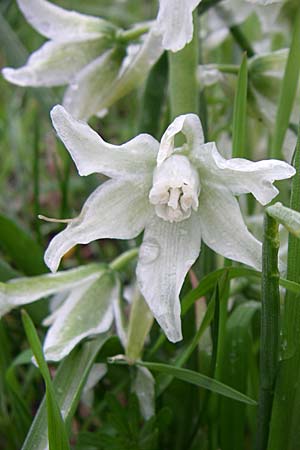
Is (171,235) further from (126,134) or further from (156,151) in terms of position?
(126,134)

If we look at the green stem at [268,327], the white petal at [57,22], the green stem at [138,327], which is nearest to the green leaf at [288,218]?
the green stem at [268,327]

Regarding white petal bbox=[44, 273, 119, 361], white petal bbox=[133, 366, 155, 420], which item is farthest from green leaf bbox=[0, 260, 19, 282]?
white petal bbox=[133, 366, 155, 420]

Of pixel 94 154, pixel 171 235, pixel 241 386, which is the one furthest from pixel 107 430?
pixel 94 154

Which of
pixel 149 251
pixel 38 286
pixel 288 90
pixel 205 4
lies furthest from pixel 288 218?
pixel 205 4

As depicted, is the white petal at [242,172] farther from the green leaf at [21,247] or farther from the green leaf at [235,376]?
the green leaf at [21,247]

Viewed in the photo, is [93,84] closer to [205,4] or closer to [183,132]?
[205,4]
